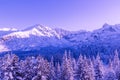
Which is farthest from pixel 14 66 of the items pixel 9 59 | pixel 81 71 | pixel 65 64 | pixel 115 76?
pixel 115 76

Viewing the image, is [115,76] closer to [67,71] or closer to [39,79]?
[67,71]

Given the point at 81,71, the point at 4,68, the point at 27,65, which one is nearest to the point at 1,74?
the point at 4,68

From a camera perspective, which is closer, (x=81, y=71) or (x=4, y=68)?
(x=4, y=68)

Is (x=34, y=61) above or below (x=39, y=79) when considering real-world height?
above

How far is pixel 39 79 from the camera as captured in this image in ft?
137

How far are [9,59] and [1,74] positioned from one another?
3.31 meters

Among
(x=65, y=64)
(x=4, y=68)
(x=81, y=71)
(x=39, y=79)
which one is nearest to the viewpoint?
(x=4, y=68)

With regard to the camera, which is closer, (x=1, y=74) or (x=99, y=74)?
(x=1, y=74)

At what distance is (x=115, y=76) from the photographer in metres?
82.9

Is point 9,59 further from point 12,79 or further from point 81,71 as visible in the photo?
point 81,71

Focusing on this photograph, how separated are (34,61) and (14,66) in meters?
5.80

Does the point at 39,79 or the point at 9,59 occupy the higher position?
the point at 9,59

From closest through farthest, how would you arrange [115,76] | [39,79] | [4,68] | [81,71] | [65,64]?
[4,68] < [39,79] < [81,71] < [65,64] < [115,76]

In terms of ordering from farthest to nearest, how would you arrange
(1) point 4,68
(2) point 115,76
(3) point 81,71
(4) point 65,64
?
(2) point 115,76 < (4) point 65,64 < (3) point 81,71 < (1) point 4,68
